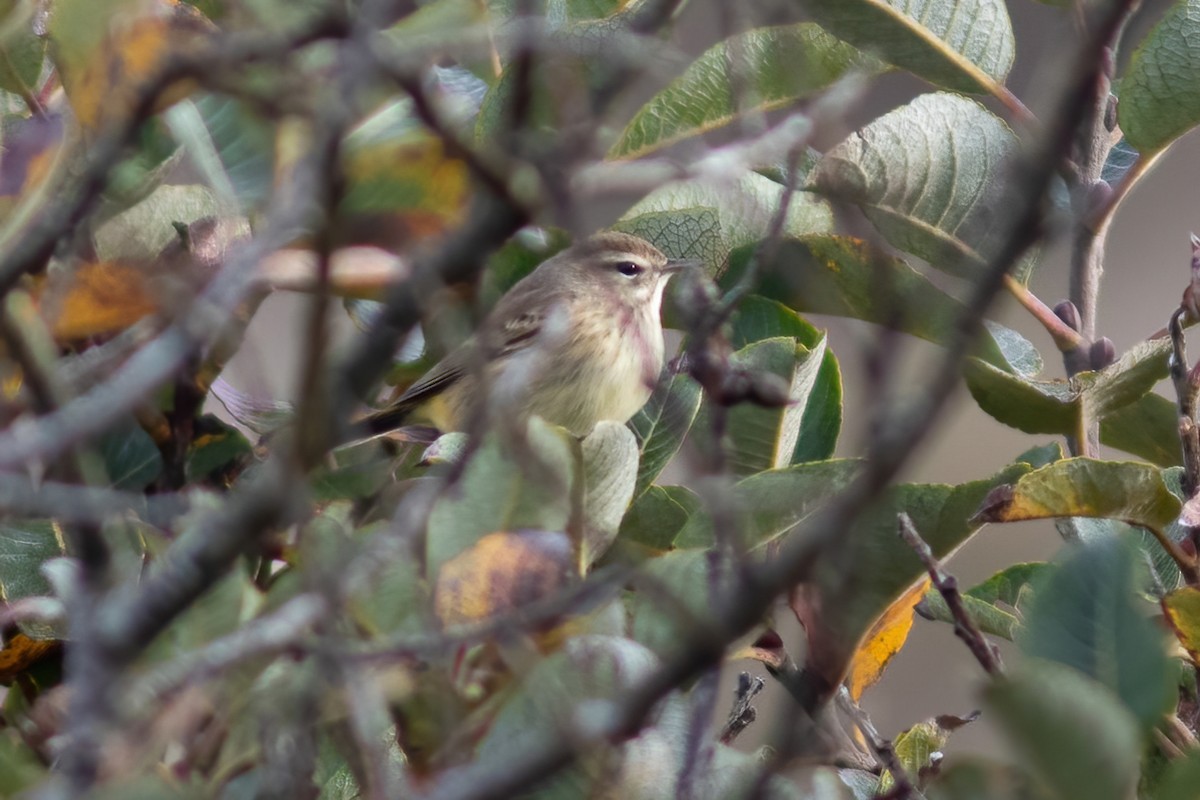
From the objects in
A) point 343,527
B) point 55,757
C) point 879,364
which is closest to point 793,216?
point 343,527

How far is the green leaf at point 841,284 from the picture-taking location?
137 cm

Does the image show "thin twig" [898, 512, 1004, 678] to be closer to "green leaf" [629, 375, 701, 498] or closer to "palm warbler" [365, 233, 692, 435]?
"green leaf" [629, 375, 701, 498]

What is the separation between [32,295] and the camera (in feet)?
4.12

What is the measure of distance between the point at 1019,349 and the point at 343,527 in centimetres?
85

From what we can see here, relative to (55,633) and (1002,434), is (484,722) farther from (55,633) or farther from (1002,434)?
(1002,434)

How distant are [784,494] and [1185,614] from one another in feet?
1.04

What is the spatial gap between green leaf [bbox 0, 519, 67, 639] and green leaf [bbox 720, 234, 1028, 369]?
75 cm

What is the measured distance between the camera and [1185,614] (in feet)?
3.57

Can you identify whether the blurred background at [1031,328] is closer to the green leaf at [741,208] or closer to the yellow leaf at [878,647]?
the green leaf at [741,208]

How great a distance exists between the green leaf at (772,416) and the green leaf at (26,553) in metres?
0.67

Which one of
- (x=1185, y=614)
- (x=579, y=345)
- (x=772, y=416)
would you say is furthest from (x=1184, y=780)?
(x=579, y=345)

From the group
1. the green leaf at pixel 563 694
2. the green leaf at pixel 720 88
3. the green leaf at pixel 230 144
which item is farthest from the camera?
the green leaf at pixel 720 88

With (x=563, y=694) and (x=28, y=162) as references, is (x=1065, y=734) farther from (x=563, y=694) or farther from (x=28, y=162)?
(x=28, y=162)

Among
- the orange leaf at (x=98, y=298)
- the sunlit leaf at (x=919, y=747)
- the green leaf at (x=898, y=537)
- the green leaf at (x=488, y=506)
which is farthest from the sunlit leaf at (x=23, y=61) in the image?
the sunlit leaf at (x=919, y=747)
